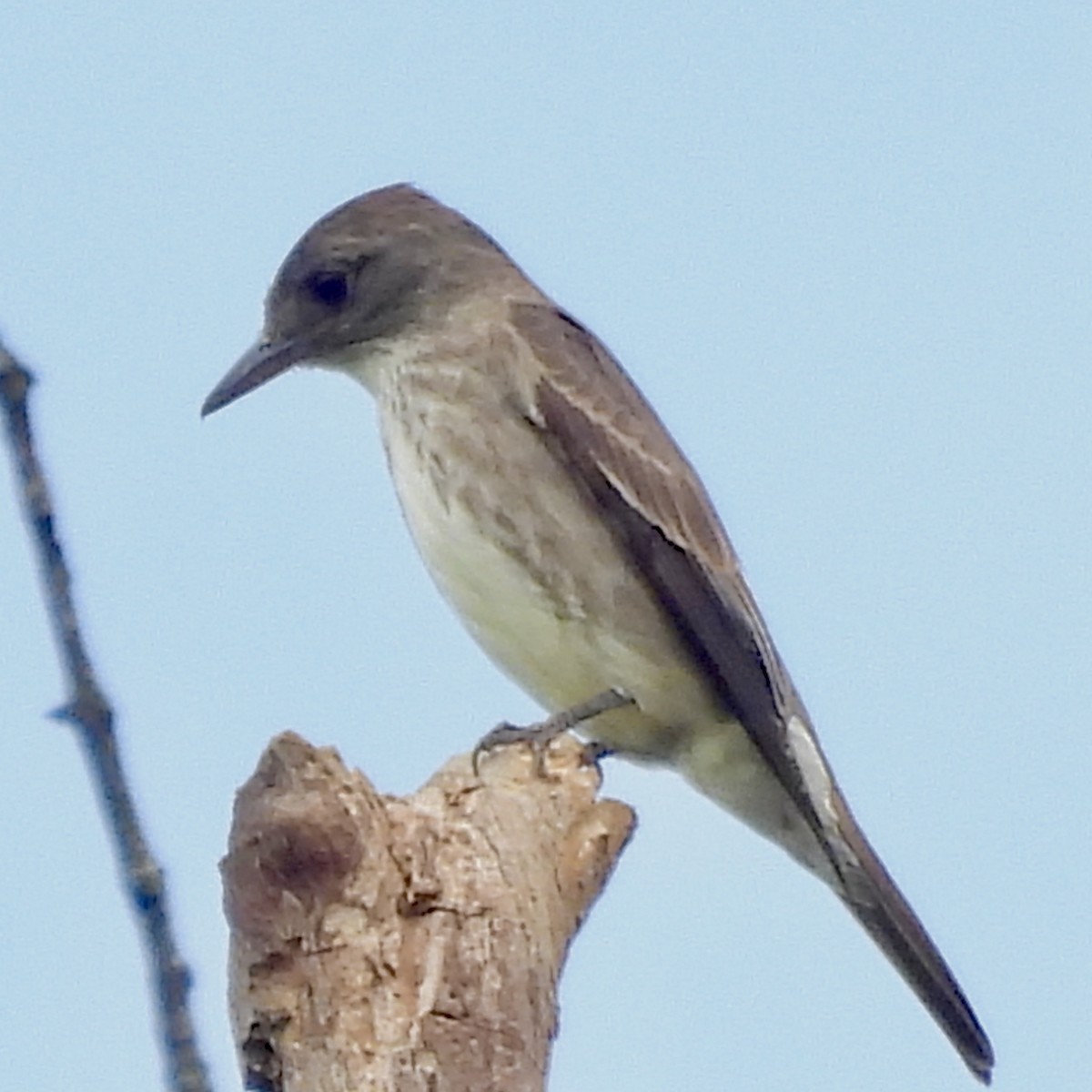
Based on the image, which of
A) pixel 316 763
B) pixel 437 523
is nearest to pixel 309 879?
pixel 316 763

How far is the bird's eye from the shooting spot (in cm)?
762

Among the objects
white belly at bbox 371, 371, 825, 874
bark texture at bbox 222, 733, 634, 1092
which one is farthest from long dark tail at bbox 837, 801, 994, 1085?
bark texture at bbox 222, 733, 634, 1092

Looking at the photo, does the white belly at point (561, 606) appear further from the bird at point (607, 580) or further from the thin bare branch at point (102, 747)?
the thin bare branch at point (102, 747)

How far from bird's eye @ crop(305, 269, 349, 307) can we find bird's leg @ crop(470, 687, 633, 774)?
193 cm

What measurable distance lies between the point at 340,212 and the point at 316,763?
3.99m

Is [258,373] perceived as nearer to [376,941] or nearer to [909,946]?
[909,946]

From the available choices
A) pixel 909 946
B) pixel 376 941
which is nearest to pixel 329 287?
pixel 909 946

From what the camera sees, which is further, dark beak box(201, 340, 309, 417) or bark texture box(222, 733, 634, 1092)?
dark beak box(201, 340, 309, 417)

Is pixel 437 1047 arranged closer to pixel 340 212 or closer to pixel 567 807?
pixel 567 807

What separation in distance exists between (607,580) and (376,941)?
2.59 meters

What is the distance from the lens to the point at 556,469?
22.1 ft

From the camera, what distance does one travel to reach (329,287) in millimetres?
7664

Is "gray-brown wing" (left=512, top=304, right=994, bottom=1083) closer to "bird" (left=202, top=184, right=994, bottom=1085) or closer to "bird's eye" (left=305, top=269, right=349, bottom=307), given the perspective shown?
"bird" (left=202, top=184, right=994, bottom=1085)

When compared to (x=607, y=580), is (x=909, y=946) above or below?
below
